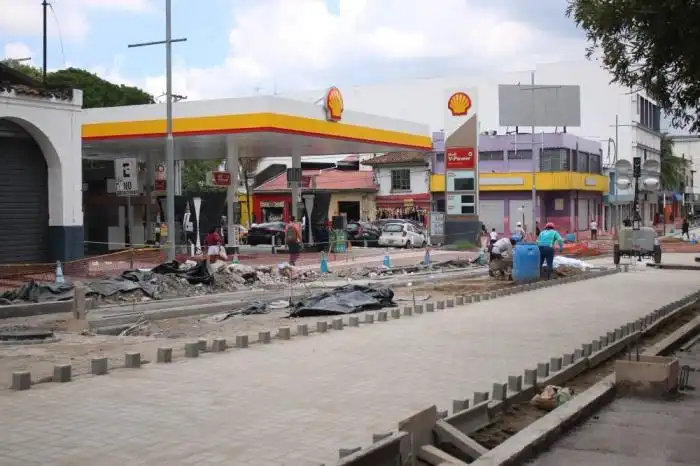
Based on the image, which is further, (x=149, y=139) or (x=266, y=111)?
(x=149, y=139)

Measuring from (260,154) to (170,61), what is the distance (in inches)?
876

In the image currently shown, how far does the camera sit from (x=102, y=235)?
36.7 m

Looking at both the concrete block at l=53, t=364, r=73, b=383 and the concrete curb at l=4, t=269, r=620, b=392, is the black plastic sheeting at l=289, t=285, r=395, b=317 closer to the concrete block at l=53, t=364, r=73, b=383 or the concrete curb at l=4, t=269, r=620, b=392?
the concrete curb at l=4, t=269, r=620, b=392

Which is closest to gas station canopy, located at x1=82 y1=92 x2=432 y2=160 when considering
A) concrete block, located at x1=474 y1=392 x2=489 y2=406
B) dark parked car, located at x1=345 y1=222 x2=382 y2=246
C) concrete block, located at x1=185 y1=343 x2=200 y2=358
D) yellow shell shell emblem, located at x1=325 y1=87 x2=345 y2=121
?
yellow shell shell emblem, located at x1=325 y1=87 x2=345 y2=121

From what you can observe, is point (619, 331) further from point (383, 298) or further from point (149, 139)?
point (149, 139)

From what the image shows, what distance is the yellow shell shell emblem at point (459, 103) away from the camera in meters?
43.0

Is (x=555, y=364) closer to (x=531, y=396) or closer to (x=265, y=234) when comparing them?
(x=531, y=396)

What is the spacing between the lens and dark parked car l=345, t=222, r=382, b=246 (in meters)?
44.7

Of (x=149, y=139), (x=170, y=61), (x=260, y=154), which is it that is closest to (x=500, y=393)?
(x=170, y=61)

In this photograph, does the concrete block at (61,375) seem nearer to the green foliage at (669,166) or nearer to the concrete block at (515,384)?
the concrete block at (515,384)

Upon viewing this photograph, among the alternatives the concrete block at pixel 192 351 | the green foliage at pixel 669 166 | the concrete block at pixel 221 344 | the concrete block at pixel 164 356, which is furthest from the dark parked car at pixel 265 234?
the green foliage at pixel 669 166

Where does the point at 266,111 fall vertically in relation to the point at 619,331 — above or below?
above

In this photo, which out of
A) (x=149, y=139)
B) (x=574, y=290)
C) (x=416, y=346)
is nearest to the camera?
(x=416, y=346)

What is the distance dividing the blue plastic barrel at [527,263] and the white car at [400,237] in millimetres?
20378
